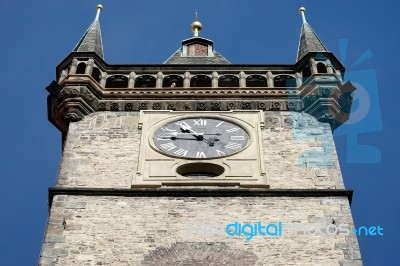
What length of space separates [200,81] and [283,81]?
1720mm

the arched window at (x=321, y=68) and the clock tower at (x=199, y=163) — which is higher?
the arched window at (x=321, y=68)

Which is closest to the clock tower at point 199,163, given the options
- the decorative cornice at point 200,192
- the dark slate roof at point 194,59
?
the decorative cornice at point 200,192

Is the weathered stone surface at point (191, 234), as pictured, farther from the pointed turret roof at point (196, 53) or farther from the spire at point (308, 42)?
the pointed turret roof at point (196, 53)

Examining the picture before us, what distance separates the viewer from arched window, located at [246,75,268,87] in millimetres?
20831

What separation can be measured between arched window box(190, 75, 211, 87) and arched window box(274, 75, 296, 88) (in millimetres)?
1403

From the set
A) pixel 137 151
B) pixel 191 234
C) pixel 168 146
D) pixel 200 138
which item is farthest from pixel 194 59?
pixel 191 234

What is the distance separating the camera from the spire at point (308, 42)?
21281 mm

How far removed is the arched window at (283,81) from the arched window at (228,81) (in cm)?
83

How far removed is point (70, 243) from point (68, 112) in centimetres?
433

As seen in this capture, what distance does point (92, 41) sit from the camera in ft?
71.4

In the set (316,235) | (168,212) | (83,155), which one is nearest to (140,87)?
(83,155)

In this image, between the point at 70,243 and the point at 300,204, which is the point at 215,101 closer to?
the point at 300,204

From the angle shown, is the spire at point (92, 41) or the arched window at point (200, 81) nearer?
the arched window at point (200, 81)

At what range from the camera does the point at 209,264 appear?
1493 cm
